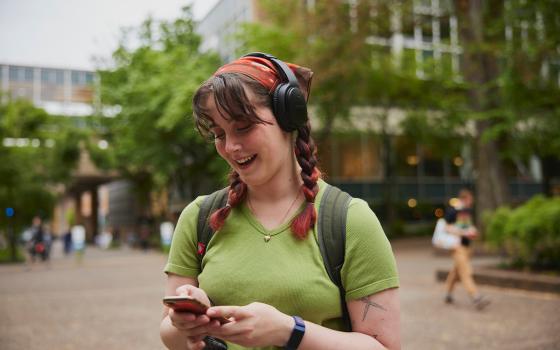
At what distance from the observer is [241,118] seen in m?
1.68

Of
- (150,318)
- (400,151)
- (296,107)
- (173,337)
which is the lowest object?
(150,318)

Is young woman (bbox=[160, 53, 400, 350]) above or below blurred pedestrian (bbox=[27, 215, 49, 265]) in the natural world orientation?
above

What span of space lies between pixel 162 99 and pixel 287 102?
22611 mm

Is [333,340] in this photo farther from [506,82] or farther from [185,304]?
[506,82]

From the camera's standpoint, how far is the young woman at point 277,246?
1669 mm

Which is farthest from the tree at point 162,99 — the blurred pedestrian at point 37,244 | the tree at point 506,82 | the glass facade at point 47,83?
the glass facade at point 47,83

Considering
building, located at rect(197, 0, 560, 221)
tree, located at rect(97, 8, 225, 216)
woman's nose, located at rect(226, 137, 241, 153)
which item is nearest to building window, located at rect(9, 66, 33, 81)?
building, located at rect(197, 0, 560, 221)

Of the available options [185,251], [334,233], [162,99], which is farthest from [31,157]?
[334,233]

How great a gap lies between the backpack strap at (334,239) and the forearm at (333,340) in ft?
0.35

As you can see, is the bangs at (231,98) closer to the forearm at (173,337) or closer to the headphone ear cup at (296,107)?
the headphone ear cup at (296,107)

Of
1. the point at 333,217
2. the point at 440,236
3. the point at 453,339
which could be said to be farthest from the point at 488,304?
the point at 333,217

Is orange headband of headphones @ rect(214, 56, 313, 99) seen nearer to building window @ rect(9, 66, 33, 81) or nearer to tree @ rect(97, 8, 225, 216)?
tree @ rect(97, 8, 225, 216)

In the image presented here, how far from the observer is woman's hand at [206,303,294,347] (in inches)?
56.9

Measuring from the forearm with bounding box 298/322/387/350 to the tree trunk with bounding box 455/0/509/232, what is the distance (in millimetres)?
18654
